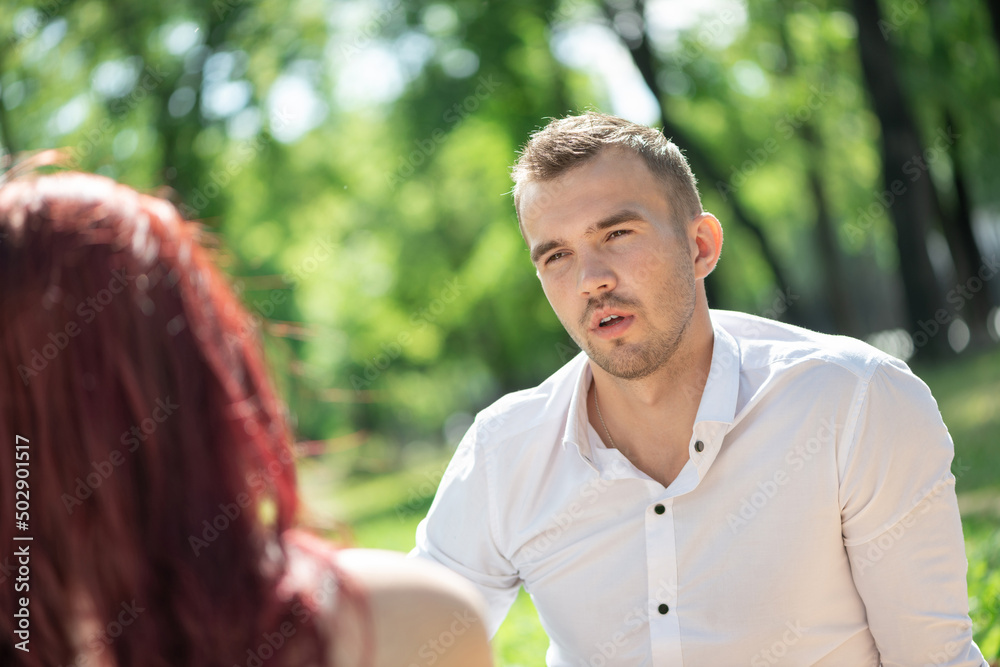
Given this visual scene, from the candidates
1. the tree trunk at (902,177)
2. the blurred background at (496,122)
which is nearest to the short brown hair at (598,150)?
the blurred background at (496,122)

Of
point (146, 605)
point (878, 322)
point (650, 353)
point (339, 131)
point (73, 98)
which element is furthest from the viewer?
point (878, 322)

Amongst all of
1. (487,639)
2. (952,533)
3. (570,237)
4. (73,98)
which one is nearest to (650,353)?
(570,237)

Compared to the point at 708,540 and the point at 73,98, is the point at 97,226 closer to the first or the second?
the point at 708,540

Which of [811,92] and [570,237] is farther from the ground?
[570,237]

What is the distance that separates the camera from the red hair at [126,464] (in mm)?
1280

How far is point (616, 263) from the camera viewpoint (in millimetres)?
2955

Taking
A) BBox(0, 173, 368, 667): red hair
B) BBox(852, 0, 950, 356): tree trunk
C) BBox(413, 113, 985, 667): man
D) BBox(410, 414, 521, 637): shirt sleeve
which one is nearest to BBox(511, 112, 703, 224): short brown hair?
BBox(413, 113, 985, 667): man

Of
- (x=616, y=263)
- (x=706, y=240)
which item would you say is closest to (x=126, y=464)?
(x=616, y=263)

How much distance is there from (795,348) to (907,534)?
2.09ft

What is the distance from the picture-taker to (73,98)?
14.6 metres

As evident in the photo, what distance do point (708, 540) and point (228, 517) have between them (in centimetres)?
171

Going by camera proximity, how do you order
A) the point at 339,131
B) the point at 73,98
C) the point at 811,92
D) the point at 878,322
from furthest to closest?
the point at 878,322 < the point at 339,131 < the point at 811,92 < the point at 73,98

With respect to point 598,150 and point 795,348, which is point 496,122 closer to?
point 598,150

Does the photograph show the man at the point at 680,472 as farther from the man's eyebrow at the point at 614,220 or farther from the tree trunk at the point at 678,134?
the tree trunk at the point at 678,134
